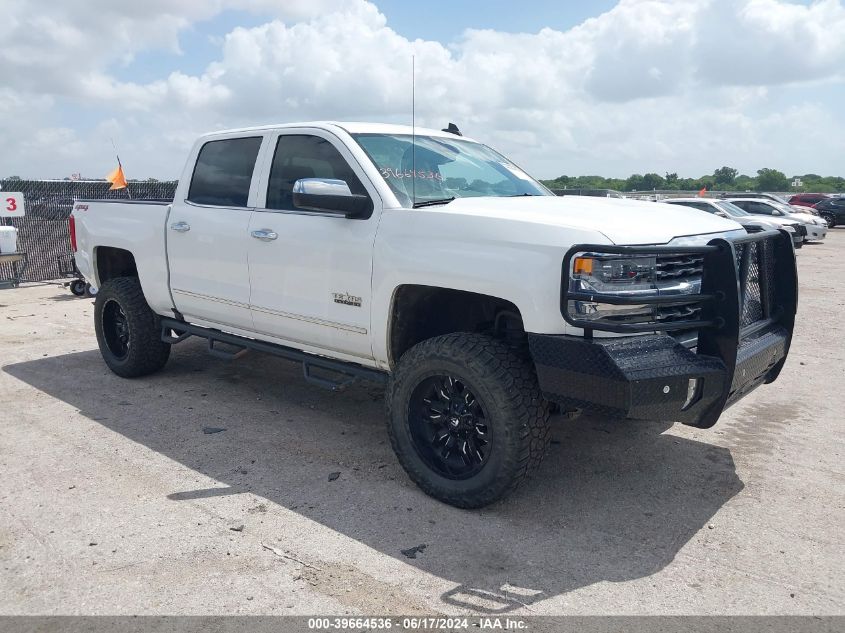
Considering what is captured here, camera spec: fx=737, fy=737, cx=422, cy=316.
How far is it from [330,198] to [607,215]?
1.48 m

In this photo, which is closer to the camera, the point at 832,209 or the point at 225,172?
the point at 225,172

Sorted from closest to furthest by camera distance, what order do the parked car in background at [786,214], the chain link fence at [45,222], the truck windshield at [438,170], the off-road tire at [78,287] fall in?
the truck windshield at [438,170] < the off-road tire at [78,287] < the chain link fence at [45,222] < the parked car in background at [786,214]

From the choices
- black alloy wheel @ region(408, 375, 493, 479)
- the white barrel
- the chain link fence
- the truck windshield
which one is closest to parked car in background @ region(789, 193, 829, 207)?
the chain link fence

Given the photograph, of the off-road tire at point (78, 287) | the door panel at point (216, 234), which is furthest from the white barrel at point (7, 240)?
the door panel at point (216, 234)

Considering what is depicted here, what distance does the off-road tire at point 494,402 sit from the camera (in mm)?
3621

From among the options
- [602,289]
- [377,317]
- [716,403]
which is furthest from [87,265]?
[716,403]

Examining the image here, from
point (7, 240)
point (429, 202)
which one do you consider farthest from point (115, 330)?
point (7, 240)

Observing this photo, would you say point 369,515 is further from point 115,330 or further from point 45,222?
point 45,222

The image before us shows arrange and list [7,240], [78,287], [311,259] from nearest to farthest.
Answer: [311,259], [78,287], [7,240]

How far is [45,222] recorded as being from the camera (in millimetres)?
13742

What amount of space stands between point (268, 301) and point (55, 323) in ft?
18.5

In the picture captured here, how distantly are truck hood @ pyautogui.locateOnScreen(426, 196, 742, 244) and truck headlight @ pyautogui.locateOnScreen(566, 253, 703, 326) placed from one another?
0.11 m

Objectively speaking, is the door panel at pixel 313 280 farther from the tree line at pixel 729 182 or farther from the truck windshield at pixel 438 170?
the tree line at pixel 729 182

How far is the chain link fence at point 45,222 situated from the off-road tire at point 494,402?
10.4m
